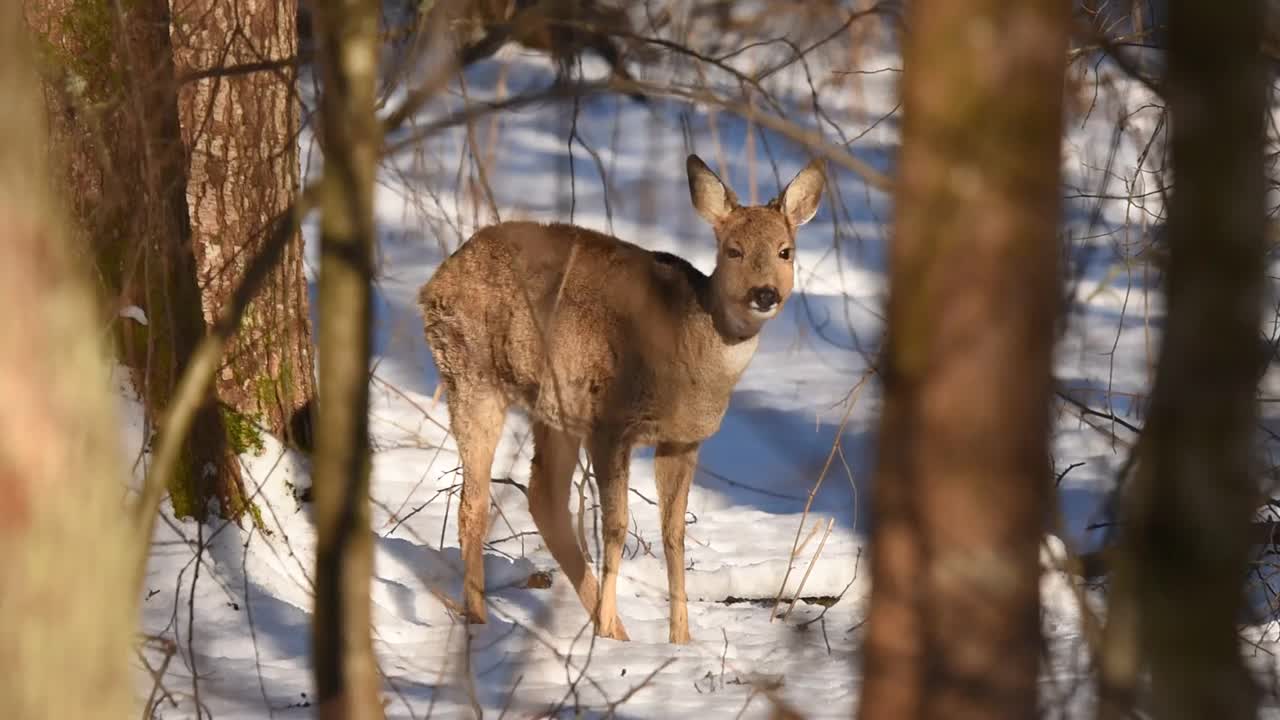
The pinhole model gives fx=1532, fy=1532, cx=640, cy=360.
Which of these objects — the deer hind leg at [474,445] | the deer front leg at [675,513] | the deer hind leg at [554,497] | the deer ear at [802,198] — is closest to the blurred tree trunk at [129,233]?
the deer hind leg at [474,445]

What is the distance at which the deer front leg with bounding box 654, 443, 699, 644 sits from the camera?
6.08 meters

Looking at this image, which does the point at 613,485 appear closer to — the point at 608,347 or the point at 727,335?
the point at 608,347

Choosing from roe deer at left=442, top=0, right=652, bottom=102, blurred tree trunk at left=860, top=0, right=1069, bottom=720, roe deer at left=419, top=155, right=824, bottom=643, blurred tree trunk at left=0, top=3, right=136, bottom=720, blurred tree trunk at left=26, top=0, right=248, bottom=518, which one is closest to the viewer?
blurred tree trunk at left=0, top=3, right=136, bottom=720

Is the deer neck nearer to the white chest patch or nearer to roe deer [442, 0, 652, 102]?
the white chest patch

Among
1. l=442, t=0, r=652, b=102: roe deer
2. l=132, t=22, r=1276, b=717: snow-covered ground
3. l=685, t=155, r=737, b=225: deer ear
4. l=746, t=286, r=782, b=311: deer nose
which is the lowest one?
l=132, t=22, r=1276, b=717: snow-covered ground

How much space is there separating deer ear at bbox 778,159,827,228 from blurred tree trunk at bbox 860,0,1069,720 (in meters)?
4.44

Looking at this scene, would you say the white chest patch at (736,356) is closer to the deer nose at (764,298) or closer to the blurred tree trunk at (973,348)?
the deer nose at (764,298)

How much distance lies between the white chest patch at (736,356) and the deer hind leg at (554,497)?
80cm

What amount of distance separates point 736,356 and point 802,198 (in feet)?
2.64

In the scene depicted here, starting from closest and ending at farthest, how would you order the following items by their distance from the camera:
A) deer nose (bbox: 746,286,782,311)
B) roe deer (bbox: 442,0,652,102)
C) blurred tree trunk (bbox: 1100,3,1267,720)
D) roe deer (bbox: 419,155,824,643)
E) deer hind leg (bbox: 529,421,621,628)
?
blurred tree trunk (bbox: 1100,3,1267,720) → roe deer (bbox: 442,0,652,102) → deer nose (bbox: 746,286,782,311) → roe deer (bbox: 419,155,824,643) → deer hind leg (bbox: 529,421,621,628)

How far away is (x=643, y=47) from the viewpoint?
322cm

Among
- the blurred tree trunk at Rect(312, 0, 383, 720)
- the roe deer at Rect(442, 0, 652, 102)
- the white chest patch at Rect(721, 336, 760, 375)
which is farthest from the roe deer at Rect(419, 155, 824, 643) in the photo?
the blurred tree trunk at Rect(312, 0, 383, 720)

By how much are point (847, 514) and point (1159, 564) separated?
5925 millimetres

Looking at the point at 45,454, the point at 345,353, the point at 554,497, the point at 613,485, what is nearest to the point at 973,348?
the point at 345,353
